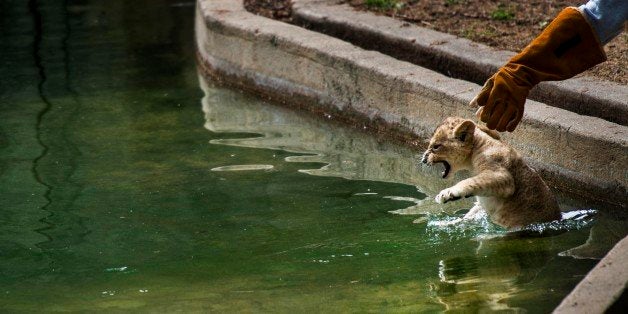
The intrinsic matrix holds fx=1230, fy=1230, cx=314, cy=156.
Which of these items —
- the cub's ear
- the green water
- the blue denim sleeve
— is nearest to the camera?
the green water

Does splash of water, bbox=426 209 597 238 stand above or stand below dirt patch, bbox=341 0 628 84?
below

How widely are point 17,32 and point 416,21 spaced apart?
15.3ft

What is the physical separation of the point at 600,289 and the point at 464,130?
7.61 ft

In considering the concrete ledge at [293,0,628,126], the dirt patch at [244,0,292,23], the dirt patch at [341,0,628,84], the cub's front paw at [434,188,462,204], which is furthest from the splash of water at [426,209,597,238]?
the dirt patch at [244,0,292,23]

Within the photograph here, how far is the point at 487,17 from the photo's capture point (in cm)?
1037

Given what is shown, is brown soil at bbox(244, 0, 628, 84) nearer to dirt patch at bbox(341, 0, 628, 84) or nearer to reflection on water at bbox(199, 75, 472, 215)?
dirt patch at bbox(341, 0, 628, 84)

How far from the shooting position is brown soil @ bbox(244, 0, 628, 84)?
9.44 meters

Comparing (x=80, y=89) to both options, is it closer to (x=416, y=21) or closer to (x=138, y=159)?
(x=138, y=159)

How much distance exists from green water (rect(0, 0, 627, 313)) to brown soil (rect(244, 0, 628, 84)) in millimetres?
1435

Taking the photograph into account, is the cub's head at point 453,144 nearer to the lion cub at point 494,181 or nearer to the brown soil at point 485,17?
the lion cub at point 494,181

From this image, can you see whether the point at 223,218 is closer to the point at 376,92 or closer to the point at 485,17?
the point at 376,92

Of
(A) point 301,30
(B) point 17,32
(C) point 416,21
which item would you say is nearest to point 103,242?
(A) point 301,30

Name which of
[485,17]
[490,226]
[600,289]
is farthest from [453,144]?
[485,17]

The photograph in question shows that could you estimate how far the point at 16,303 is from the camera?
5.80m
